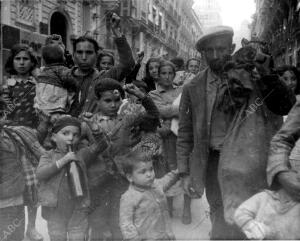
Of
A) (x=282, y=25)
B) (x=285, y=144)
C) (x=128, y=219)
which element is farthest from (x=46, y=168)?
(x=282, y=25)

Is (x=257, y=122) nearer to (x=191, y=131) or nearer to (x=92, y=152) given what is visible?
(x=191, y=131)

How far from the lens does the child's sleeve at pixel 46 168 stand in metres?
2.78

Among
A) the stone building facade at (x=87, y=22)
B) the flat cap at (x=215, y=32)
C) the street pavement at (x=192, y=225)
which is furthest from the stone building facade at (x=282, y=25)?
the flat cap at (x=215, y=32)

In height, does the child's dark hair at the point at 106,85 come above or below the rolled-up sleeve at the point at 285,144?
above

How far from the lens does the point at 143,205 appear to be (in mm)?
2658

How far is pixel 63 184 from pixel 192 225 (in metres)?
1.62

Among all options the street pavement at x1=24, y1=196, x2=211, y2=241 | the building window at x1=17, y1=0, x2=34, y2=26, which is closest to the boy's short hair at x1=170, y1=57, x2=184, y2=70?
the street pavement at x1=24, y1=196, x2=211, y2=241

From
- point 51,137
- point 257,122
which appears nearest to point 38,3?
point 51,137

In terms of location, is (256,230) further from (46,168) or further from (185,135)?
(46,168)

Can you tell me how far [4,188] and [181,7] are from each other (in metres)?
4.58

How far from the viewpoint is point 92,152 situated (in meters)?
2.94

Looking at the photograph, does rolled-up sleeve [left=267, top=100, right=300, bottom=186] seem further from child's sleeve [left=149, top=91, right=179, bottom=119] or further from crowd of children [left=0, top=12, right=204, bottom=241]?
child's sleeve [left=149, top=91, right=179, bottom=119]

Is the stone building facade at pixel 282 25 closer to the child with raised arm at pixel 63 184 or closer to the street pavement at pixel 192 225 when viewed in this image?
the street pavement at pixel 192 225

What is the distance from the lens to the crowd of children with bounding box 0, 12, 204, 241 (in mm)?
2719
